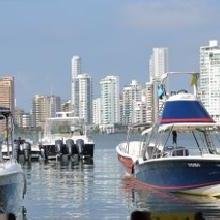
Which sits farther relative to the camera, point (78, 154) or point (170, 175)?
point (78, 154)

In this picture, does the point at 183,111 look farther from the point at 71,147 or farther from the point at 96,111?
the point at 96,111

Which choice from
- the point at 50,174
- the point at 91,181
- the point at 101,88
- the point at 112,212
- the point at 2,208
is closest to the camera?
the point at 2,208

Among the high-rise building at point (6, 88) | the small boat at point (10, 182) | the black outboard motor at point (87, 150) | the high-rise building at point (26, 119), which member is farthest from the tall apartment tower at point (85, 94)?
the small boat at point (10, 182)

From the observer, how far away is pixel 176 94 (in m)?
34.8

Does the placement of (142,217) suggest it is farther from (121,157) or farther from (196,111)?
(121,157)

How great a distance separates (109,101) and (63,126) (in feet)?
356

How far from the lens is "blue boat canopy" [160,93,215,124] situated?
33344mm

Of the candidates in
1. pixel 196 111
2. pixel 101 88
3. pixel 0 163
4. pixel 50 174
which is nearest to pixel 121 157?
pixel 50 174

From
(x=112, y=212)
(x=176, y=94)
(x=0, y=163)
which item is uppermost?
(x=176, y=94)

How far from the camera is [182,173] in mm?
30234

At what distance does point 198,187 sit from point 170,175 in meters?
1.23

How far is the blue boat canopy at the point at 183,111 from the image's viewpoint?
33.3 meters

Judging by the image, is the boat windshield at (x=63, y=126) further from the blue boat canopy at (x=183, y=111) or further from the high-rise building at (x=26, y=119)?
the high-rise building at (x=26, y=119)

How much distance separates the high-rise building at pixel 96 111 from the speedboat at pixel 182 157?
Answer: 145 meters
